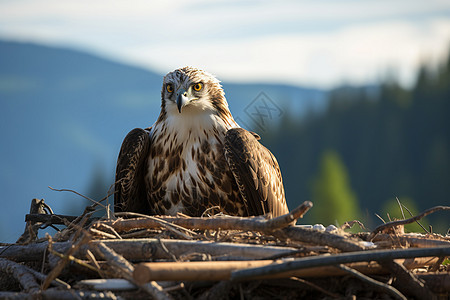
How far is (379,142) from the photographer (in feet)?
388

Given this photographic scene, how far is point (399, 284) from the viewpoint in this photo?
3.85 metres

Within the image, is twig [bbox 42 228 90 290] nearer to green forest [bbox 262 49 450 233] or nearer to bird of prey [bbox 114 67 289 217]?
bird of prey [bbox 114 67 289 217]

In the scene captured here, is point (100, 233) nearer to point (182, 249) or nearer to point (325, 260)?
point (182, 249)

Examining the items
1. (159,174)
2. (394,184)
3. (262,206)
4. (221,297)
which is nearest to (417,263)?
(221,297)

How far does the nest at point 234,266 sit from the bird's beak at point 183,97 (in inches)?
79.4

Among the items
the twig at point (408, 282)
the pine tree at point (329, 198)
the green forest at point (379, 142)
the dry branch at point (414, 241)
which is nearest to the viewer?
the twig at point (408, 282)

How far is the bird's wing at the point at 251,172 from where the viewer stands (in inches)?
242

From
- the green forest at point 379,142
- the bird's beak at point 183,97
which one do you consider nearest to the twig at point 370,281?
the bird's beak at point 183,97

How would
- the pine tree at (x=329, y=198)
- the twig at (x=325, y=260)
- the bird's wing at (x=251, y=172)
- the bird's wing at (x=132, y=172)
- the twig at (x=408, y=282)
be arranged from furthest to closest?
the pine tree at (x=329, y=198)
the bird's wing at (x=132, y=172)
the bird's wing at (x=251, y=172)
the twig at (x=408, y=282)
the twig at (x=325, y=260)

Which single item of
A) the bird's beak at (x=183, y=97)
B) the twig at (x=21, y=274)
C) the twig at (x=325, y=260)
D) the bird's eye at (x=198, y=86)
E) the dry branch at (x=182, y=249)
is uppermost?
the bird's eye at (x=198, y=86)

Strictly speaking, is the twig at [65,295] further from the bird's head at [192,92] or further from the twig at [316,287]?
the bird's head at [192,92]

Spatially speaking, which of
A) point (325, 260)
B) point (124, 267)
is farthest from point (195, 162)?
point (325, 260)

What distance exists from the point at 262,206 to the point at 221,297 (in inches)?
102

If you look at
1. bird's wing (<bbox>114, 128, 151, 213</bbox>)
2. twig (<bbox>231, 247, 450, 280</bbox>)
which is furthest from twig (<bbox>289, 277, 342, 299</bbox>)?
bird's wing (<bbox>114, 128, 151, 213</bbox>)
